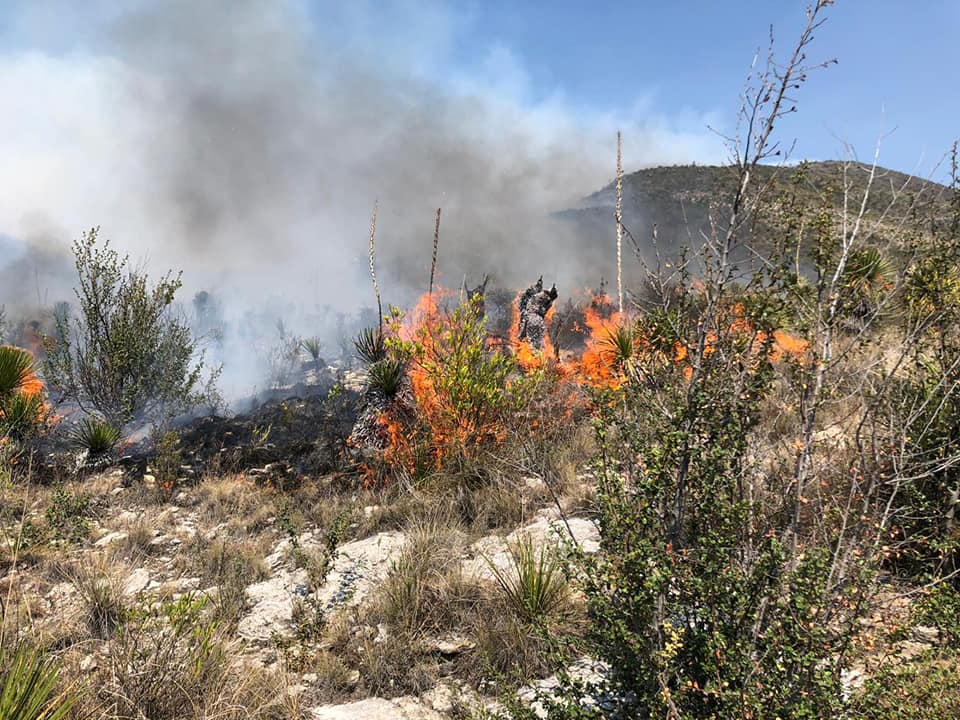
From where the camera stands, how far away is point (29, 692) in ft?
6.70

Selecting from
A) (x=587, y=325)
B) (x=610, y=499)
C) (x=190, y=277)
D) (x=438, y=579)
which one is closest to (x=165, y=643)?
(x=438, y=579)

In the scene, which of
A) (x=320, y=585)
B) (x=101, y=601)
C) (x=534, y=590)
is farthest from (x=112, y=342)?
(x=534, y=590)

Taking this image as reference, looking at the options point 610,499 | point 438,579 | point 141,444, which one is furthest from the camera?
point 141,444

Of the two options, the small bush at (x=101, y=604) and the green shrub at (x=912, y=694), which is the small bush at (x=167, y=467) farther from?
the green shrub at (x=912, y=694)

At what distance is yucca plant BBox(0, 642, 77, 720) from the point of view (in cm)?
190

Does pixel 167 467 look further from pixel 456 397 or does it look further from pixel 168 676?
pixel 168 676

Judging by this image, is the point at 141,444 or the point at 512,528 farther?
the point at 141,444

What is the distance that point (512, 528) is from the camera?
466cm

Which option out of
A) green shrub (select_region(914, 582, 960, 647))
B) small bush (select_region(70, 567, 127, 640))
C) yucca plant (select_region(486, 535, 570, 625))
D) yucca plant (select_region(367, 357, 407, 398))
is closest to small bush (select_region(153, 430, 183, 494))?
yucca plant (select_region(367, 357, 407, 398))

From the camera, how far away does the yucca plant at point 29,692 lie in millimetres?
1903

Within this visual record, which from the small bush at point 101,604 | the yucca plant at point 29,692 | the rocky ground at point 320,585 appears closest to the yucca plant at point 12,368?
the rocky ground at point 320,585

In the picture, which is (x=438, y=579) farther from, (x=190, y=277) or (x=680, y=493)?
(x=190, y=277)

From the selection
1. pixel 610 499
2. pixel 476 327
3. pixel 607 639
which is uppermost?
pixel 476 327

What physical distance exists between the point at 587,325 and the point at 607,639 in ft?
66.6
